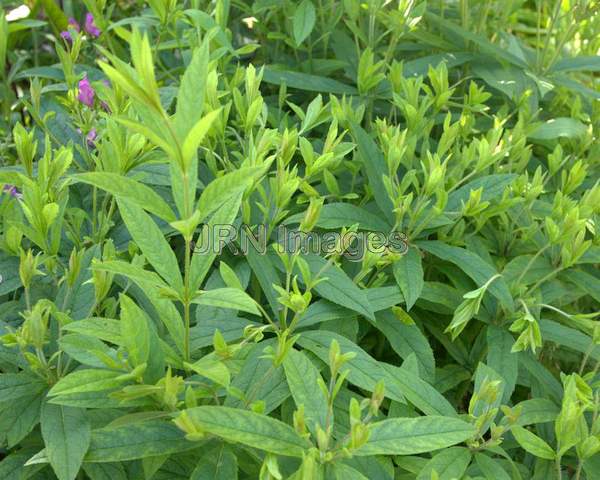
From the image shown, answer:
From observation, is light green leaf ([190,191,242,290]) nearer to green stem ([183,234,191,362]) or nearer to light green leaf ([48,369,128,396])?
green stem ([183,234,191,362])

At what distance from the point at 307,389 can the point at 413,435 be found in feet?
0.50

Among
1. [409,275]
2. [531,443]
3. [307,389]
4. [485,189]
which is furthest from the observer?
[485,189]

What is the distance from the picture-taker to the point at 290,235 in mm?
1298

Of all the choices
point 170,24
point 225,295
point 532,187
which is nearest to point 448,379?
point 532,187

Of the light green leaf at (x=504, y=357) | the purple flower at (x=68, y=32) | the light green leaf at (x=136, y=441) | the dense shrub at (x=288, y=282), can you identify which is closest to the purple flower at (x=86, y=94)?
the dense shrub at (x=288, y=282)

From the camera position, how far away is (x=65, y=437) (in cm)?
105

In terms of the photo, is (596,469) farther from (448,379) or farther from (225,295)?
(225,295)

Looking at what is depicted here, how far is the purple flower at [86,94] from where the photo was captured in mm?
1627

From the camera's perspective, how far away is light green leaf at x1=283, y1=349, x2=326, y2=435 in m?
1.06

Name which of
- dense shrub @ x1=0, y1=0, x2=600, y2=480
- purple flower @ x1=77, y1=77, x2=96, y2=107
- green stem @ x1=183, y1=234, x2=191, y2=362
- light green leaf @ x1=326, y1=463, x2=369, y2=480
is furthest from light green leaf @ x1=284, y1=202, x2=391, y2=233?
purple flower @ x1=77, y1=77, x2=96, y2=107

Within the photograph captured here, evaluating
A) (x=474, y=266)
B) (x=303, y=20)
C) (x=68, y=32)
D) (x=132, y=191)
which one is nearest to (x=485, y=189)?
(x=474, y=266)

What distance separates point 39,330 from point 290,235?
0.44 meters

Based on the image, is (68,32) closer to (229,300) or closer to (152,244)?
(152,244)

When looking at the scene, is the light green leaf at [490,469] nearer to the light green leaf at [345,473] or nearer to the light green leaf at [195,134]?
the light green leaf at [345,473]
